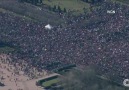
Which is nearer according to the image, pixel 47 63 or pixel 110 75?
pixel 110 75

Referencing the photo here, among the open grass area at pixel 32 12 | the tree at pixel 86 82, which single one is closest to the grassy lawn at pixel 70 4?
the open grass area at pixel 32 12

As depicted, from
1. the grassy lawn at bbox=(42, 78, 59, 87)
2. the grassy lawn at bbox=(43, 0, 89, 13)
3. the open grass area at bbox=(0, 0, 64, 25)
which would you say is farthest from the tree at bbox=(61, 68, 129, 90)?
the grassy lawn at bbox=(43, 0, 89, 13)

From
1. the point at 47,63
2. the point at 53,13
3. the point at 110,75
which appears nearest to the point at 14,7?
the point at 53,13

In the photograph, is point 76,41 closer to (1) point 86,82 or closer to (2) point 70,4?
(2) point 70,4

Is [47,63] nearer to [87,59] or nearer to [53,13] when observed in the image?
[87,59]

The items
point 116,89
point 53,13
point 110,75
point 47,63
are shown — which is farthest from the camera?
point 53,13
